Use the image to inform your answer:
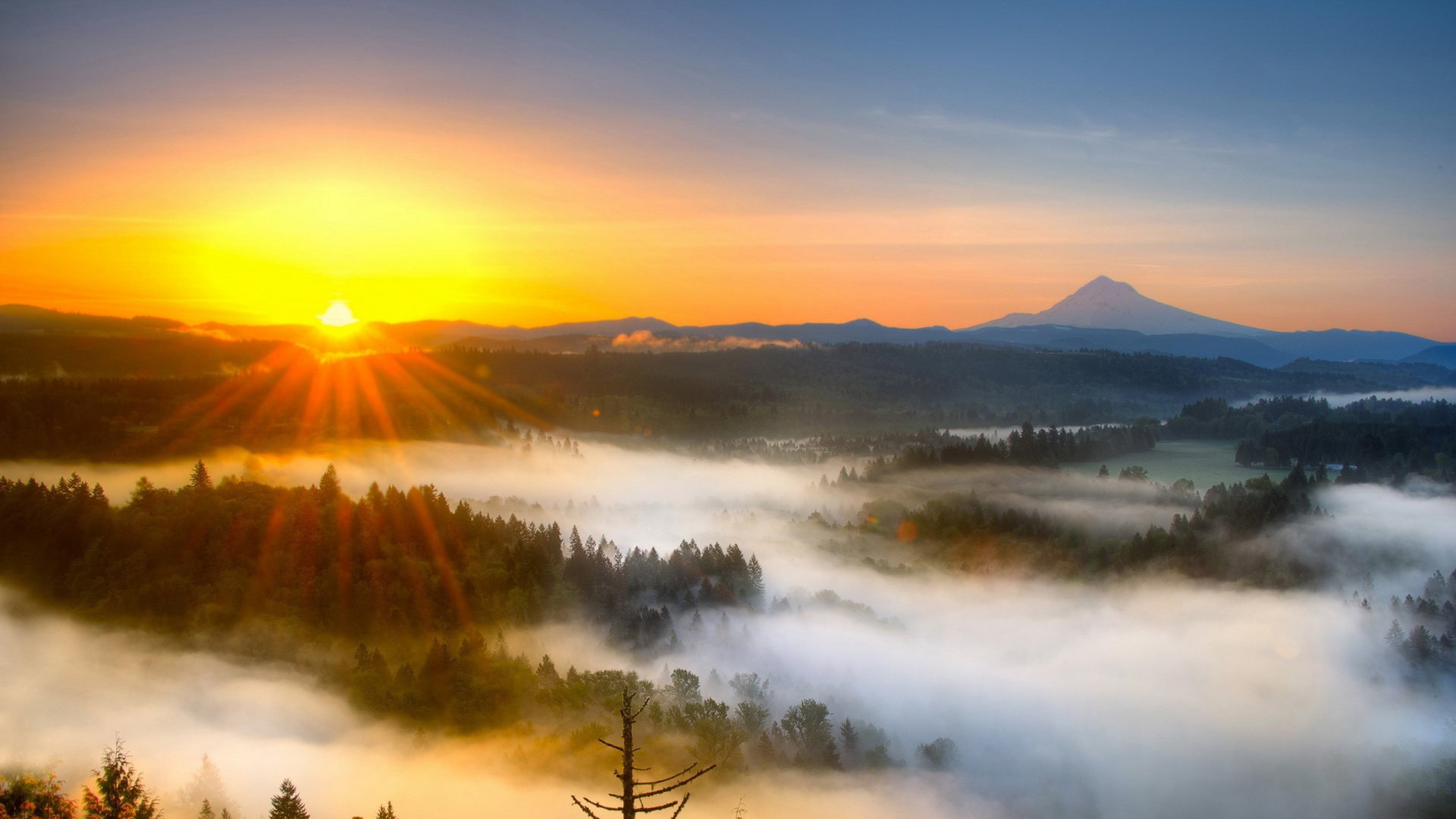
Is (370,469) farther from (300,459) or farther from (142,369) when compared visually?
(142,369)

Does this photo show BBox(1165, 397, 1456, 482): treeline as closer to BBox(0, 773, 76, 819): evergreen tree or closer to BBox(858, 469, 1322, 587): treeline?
BBox(858, 469, 1322, 587): treeline

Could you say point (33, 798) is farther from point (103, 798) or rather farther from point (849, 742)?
point (849, 742)

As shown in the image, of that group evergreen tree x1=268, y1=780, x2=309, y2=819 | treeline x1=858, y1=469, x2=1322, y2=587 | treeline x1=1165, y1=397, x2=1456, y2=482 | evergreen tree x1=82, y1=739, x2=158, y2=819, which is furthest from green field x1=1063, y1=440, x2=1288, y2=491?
evergreen tree x1=82, y1=739, x2=158, y2=819

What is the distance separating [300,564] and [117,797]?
33.0 metres

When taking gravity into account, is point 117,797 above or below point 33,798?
below

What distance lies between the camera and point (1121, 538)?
138125 millimetres

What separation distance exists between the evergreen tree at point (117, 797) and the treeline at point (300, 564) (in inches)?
934

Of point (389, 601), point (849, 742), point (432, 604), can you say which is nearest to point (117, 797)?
point (389, 601)

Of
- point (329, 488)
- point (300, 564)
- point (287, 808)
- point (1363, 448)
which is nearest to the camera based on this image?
point (287, 808)

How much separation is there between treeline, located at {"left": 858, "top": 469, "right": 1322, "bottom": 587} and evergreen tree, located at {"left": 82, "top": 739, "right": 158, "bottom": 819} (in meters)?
123

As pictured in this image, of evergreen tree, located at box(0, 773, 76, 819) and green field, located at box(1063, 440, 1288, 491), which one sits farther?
green field, located at box(1063, 440, 1288, 491)

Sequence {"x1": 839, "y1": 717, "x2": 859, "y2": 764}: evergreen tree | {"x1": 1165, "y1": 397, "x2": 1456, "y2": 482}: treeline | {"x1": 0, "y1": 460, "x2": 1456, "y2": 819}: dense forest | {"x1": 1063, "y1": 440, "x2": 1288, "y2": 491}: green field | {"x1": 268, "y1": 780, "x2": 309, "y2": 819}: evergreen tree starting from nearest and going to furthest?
{"x1": 268, "y1": 780, "x2": 309, "y2": 819}: evergreen tree → {"x1": 0, "y1": 460, "x2": 1456, "y2": 819}: dense forest → {"x1": 839, "y1": 717, "x2": 859, "y2": 764}: evergreen tree → {"x1": 1165, "y1": 397, "x2": 1456, "y2": 482}: treeline → {"x1": 1063, "y1": 440, "x2": 1288, "y2": 491}: green field

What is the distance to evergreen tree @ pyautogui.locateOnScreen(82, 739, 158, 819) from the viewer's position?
54.5 meters

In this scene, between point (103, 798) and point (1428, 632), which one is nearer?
point (103, 798)
